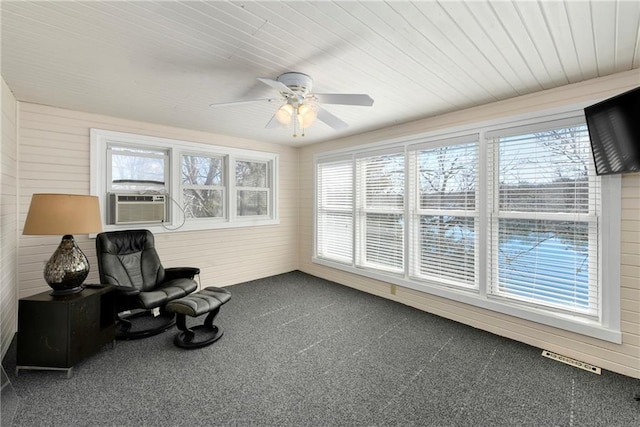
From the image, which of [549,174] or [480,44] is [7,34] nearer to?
[480,44]

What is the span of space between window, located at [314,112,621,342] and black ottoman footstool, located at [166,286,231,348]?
7.30 ft

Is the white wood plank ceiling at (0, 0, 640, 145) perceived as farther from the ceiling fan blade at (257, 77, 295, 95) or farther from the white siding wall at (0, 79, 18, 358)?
the white siding wall at (0, 79, 18, 358)

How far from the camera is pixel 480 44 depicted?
1.89 meters

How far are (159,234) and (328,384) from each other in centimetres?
304

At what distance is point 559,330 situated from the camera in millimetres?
2561

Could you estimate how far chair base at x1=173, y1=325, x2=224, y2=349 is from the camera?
2646mm

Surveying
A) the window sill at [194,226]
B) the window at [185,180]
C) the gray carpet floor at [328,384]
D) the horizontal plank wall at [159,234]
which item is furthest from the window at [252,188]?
the gray carpet floor at [328,384]

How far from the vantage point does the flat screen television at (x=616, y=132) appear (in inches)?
Result: 77.8

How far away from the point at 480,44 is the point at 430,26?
455 mm

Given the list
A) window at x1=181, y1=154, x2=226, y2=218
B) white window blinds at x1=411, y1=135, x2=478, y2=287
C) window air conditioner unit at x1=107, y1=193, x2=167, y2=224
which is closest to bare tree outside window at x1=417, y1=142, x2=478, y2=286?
white window blinds at x1=411, y1=135, x2=478, y2=287

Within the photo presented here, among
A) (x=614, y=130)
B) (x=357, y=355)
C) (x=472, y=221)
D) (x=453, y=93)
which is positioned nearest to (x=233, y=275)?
(x=357, y=355)

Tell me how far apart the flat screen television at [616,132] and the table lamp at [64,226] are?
4.27 metres

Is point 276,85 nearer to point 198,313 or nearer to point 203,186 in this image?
point 198,313

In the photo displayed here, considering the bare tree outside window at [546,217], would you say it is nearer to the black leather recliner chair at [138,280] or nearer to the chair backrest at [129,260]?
the black leather recliner chair at [138,280]
